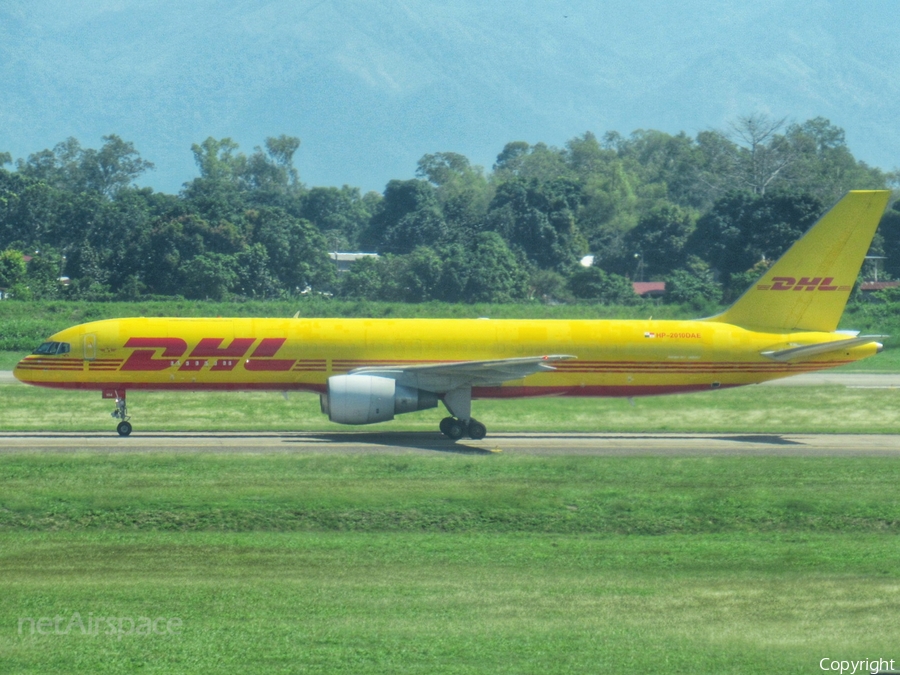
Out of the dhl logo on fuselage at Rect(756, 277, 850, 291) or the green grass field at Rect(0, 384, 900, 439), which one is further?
the green grass field at Rect(0, 384, 900, 439)

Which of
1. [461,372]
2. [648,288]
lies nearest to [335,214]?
[648,288]

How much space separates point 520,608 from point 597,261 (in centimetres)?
9834

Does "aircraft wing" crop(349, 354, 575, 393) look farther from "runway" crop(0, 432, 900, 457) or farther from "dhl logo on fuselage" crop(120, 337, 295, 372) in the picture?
"dhl logo on fuselage" crop(120, 337, 295, 372)

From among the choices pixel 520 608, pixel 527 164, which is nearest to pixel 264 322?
pixel 520 608

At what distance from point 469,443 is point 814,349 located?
10.7 m

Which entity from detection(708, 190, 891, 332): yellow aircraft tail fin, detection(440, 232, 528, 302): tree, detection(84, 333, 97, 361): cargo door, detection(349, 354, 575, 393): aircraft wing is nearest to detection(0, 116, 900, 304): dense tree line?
detection(440, 232, 528, 302): tree

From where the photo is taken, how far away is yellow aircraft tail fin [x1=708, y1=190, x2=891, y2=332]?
115ft

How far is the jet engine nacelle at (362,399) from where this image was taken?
3178cm

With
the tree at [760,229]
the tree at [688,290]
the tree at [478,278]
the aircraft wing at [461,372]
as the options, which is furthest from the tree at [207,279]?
the aircraft wing at [461,372]

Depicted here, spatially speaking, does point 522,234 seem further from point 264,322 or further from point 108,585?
point 108,585

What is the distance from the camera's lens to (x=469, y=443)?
32.8 metres

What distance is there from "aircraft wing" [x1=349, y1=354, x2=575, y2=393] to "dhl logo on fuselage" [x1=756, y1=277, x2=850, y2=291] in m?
7.27

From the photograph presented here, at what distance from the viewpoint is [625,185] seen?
470 feet

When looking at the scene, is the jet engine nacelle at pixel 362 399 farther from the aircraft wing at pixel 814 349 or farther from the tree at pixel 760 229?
the tree at pixel 760 229
